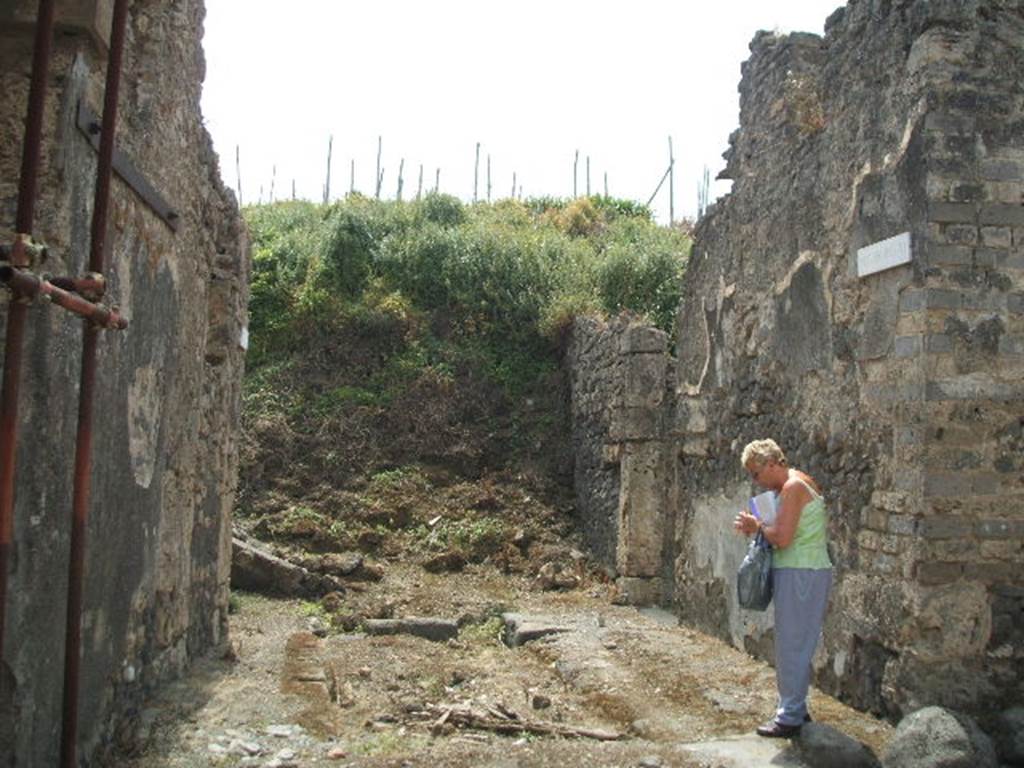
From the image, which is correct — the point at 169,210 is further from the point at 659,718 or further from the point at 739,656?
the point at 739,656

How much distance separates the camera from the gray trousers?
488 cm

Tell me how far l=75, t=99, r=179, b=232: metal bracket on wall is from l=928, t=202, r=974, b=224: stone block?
3.73 meters

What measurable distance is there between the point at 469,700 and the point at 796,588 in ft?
6.85

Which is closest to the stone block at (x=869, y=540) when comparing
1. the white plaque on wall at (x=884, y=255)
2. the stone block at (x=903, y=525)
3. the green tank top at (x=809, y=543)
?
the stone block at (x=903, y=525)


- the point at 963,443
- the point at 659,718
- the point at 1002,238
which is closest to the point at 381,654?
the point at 659,718

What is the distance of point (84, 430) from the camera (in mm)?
3467

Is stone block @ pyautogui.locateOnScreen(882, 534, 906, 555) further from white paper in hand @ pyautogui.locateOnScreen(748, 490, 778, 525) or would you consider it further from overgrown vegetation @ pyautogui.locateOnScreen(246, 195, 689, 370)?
overgrown vegetation @ pyautogui.locateOnScreen(246, 195, 689, 370)

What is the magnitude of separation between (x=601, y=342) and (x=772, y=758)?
7.83 meters

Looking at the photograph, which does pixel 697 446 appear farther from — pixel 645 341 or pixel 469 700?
pixel 469 700

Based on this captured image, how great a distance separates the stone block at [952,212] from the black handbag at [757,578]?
1.80 meters

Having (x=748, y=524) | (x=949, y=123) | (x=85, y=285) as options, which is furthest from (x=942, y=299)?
(x=85, y=285)

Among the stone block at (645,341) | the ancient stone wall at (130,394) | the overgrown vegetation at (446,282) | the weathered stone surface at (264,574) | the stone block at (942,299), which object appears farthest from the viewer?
the overgrown vegetation at (446,282)

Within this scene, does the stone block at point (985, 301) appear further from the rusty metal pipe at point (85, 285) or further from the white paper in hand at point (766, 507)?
the rusty metal pipe at point (85, 285)

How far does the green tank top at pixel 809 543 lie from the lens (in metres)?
4.91
